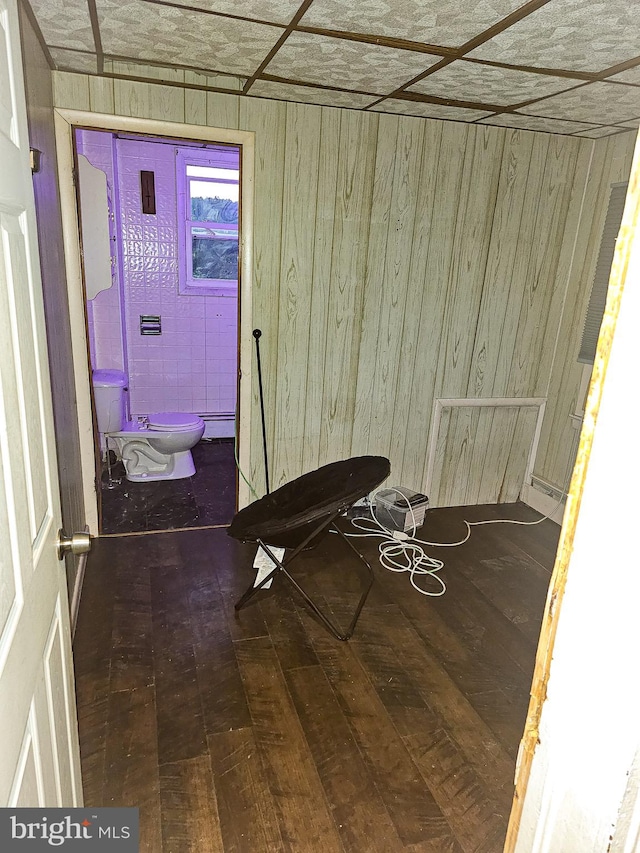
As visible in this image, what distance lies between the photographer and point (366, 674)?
2246 mm

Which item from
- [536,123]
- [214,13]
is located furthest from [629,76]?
[214,13]

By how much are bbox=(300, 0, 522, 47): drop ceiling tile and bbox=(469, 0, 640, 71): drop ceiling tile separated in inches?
4.7

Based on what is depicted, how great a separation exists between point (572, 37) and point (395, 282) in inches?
61.7

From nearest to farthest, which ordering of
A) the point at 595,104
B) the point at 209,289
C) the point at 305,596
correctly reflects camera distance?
the point at 305,596 → the point at 595,104 → the point at 209,289

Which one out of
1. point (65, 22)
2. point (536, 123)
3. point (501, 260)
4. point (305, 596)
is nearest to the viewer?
point (65, 22)

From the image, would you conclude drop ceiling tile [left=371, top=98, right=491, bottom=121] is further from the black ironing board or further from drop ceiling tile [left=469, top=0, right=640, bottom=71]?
the black ironing board

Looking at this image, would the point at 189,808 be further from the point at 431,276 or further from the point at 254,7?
the point at 431,276

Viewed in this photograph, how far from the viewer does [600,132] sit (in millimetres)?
3211

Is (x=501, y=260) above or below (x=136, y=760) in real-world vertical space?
above

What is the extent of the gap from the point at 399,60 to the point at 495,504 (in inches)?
114

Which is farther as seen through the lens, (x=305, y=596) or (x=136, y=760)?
(x=305, y=596)

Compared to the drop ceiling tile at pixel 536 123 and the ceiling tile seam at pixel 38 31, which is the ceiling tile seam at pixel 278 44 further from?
the drop ceiling tile at pixel 536 123

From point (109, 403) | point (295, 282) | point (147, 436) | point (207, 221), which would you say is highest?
point (207, 221)

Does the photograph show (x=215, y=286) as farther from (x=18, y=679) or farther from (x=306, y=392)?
(x=18, y=679)
